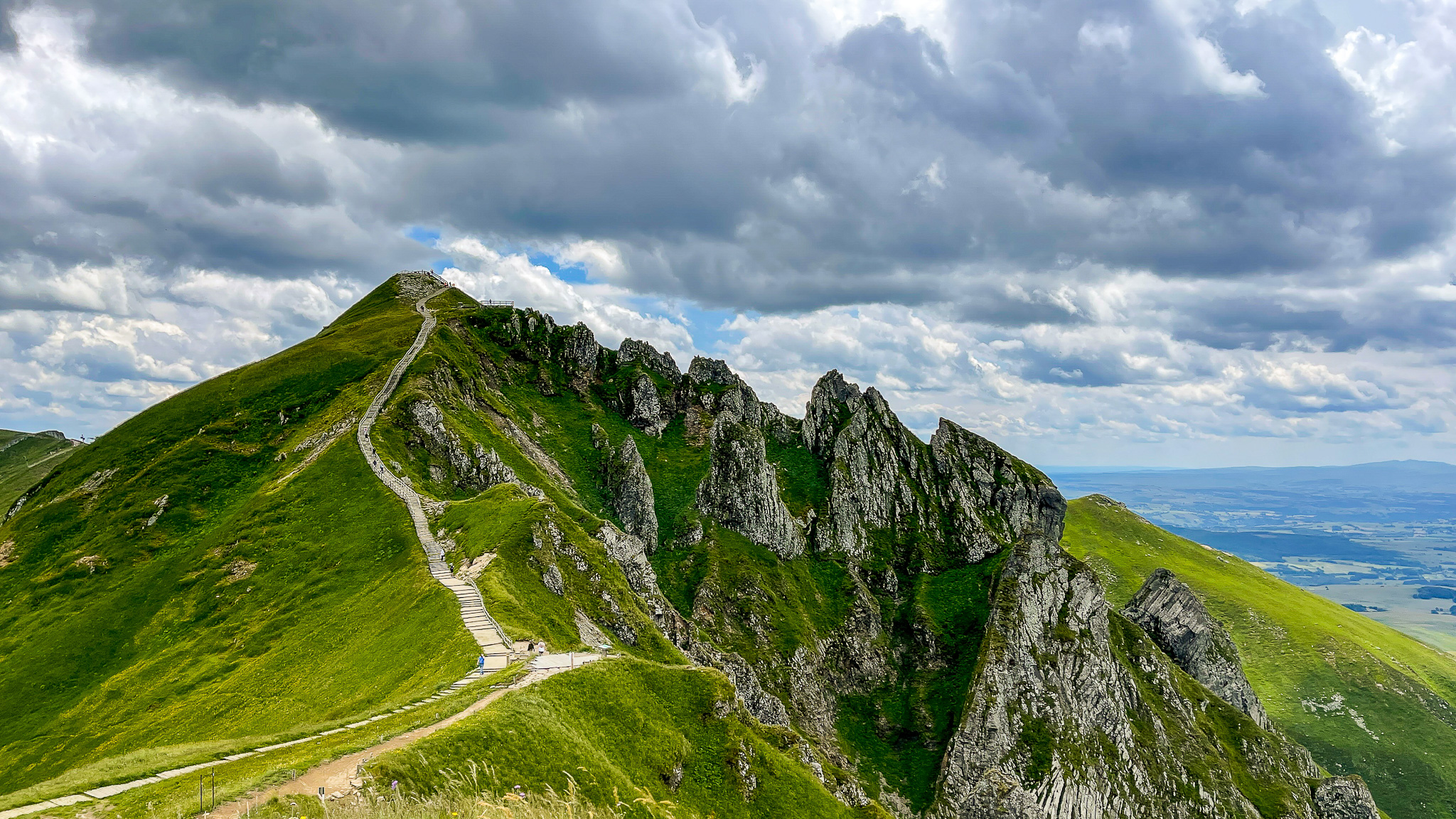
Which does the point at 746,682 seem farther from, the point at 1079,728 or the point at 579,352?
the point at 579,352

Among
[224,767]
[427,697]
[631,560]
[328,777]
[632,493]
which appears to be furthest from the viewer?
[632,493]

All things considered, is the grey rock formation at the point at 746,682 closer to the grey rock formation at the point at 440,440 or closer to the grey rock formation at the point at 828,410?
the grey rock formation at the point at 440,440

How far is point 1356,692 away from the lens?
154 m

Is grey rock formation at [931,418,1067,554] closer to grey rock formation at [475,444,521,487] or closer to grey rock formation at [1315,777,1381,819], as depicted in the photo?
grey rock formation at [1315,777,1381,819]

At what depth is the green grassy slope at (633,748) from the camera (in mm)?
28812

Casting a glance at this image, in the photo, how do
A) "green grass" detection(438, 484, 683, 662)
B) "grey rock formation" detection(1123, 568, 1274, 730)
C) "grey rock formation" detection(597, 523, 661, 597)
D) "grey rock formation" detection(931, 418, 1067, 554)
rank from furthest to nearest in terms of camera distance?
"grey rock formation" detection(931, 418, 1067, 554) < "grey rock formation" detection(1123, 568, 1274, 730) < "grey rock formation" detection(597, 523, 661, 597) < "green grass" detection(438, 484, 683, 662)

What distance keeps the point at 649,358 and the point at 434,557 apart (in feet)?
344

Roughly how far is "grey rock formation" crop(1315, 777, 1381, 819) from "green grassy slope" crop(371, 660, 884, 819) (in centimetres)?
10268

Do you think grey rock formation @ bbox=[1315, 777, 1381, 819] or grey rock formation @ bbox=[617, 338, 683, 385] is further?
grey rock formation @ bbox=[617, 338, 683, 385]

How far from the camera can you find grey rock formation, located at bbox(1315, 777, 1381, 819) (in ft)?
336

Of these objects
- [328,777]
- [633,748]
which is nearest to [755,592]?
[633,748]

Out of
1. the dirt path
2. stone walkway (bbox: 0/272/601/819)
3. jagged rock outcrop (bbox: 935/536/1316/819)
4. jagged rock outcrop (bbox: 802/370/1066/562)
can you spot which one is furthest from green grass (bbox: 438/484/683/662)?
jagged rock outcrop (bbox: 802/370/1066/562)

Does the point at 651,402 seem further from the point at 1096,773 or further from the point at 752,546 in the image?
the point at 1096,773

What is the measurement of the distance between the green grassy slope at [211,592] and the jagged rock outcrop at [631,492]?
1716 inches
